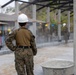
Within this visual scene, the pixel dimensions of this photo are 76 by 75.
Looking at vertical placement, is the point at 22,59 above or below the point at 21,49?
below

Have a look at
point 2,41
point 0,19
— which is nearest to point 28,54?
point 2,41

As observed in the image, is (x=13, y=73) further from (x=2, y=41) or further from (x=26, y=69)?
(x=2, y=41)

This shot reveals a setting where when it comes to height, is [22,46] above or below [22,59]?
above

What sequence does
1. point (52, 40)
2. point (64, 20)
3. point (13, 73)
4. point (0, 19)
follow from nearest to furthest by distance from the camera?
point (13, 73) < point (0, 19) < point (52, 40) < point (64, 20)

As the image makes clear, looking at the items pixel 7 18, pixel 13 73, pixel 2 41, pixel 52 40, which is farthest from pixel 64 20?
pixel 13 73

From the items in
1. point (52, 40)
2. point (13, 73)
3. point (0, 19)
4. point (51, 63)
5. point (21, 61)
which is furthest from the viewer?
point (52, 40)

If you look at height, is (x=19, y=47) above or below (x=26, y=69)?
above

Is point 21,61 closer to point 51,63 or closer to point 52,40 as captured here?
point 51,63

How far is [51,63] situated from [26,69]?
9.82 feet

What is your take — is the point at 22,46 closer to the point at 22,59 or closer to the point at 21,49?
the point at 21,49

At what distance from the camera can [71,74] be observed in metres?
8.02

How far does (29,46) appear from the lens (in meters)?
5.82

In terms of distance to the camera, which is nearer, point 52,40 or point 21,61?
point 21,61

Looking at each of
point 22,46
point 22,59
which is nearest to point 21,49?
point 22,46
